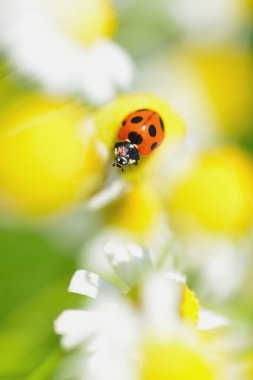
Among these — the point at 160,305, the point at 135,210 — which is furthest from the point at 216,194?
the point at 160,305

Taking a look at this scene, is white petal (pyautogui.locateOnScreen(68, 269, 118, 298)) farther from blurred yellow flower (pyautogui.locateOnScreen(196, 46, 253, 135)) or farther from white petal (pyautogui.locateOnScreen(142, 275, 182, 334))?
blurred yellow flower (pyautogui.locateOnScreen(196, 46, 253, 135))

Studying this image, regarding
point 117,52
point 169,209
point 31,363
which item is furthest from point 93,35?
point 31,363

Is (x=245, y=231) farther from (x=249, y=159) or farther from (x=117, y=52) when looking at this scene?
(x=117, y=52)

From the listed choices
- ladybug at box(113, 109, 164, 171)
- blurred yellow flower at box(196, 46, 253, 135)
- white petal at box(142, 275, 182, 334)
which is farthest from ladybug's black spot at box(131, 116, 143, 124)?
blurred yellow flower at box(196, 46, 253, 135)

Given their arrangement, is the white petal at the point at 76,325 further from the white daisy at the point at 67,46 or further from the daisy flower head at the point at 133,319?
the white daisy at the point at 67,46

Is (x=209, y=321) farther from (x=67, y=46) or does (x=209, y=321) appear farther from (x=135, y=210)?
(x=67, y=46)

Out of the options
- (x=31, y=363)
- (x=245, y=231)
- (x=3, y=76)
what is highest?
(x=245, y=231)
